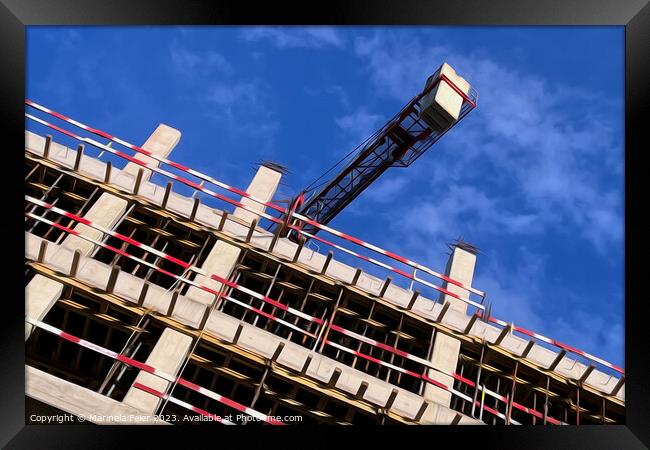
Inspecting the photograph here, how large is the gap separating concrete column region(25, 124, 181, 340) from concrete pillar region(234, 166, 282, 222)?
2.97 meters

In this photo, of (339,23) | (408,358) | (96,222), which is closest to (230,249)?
(96,222)

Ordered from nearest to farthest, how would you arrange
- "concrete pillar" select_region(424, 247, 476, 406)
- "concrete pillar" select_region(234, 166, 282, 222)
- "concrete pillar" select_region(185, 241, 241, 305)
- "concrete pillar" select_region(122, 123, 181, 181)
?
1. "concrete pillar" select_region(424, 247, 476, 406)
2. "concrete pillar" select_region(185, 241, 241, 305)
3. "concrete pillar" select_region(234, 166, 282, 222)
4. "concrete pillar" select_region(122, 123, 181, 181)

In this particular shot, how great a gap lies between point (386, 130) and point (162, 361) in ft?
66.4

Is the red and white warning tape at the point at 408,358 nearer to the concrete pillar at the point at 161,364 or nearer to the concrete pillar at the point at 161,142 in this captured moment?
the concrete pillar at the point at 161,364

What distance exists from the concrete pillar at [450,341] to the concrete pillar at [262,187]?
5.96 metres

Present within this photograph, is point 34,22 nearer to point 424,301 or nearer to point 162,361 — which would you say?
point 162,361

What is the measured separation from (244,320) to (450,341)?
225 inches

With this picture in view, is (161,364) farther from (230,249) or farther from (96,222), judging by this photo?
(96,222)

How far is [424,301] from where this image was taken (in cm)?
2177

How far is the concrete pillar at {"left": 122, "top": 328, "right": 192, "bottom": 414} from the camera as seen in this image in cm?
1602

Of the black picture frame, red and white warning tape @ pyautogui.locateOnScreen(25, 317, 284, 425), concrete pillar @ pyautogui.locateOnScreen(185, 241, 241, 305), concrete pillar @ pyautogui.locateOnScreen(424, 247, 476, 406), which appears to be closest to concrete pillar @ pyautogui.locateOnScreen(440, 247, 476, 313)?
concrete pillar @ pyautogui.locateOnScreen(424, 247, 476, 406)

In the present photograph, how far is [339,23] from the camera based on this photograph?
1198 centimetres

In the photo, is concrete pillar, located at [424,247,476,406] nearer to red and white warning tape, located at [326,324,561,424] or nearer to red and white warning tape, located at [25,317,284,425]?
red and white warning tape, located at [326,324,561,424]
